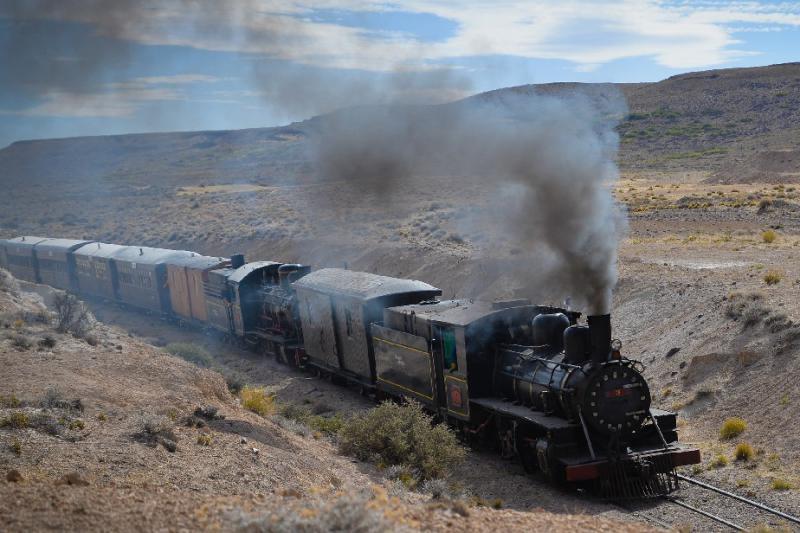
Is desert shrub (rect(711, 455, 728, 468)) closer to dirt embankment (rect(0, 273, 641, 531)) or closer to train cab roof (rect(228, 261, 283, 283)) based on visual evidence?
dirt embankment (rect(0, 273, 641, 531))

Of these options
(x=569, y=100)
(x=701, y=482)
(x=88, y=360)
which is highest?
(x=569, y=100)

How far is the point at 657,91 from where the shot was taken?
95.7 meters

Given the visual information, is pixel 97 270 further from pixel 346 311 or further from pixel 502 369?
pixel 502 369

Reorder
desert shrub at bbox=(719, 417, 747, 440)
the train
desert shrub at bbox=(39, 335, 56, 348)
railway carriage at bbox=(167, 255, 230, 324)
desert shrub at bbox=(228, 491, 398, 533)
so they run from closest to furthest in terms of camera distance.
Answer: desert shrub at bbox=(228, 491, 398, 533), the train, desert shrub at bbox=(719, 417, 747, 440), desert shrub at bbox=(39, 335, 56, 348), railway carriage at bbox=(167, 255, 230, 324)

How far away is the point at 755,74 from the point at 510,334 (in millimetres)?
89284

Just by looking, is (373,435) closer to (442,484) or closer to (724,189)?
(442,484)

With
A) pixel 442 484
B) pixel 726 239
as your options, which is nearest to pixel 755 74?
pixel 726 239

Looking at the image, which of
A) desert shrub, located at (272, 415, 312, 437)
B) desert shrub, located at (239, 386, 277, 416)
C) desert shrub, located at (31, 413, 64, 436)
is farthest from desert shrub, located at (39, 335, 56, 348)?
desert shrub, located at (31, 413, 64, 436)

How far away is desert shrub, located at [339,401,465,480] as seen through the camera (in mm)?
15125

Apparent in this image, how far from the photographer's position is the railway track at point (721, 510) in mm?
12172

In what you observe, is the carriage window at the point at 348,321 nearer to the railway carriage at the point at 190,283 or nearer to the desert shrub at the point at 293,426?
the desert shrub at the point at 293,426

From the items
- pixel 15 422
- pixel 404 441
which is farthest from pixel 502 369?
Answer: pixel 15 422

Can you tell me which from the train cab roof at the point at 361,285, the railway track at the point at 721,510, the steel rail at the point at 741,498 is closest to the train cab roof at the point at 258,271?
the train cab roof at the point at 361,285

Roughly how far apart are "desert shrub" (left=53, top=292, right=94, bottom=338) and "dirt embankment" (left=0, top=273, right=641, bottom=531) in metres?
1.15
